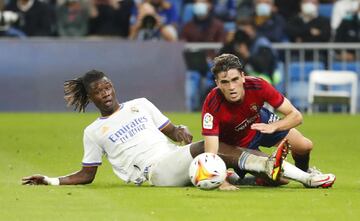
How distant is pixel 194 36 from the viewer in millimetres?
25594

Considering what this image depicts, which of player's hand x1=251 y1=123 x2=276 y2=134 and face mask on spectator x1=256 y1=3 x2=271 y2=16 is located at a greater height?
player's hand x1=251 y1=123 x2=276 y2=134

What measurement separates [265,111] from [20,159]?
14.3ft

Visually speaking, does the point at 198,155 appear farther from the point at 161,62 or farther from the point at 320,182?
the point at 161,62

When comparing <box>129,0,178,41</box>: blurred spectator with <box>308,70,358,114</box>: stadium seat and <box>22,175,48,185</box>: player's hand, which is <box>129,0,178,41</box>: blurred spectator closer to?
<box>308,70,358,114</box>: stadium seat

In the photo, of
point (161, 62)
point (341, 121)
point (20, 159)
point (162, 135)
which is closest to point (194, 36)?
point (161, 62)

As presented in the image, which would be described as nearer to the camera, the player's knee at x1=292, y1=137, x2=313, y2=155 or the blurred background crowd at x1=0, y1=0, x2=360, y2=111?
the player's knee at x1=292, y1=137, x2=313, y2=155

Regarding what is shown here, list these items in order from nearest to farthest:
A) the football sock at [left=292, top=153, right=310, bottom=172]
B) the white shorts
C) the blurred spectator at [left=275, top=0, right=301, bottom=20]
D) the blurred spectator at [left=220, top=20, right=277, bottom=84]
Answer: the white shorts
the football sock at [left=292, top=153, right=310, bottom=172]
the blurred spectator at [left=220, top=20, right=277, bottom=84]
the blurred spectator at [left=275, top=0, right=301, bottom=20]

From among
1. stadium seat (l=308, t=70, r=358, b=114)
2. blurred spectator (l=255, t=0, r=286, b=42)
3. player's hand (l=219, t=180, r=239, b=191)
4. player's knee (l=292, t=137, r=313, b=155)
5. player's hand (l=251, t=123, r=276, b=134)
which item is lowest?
stadium seat (l=308, t=70, r=358, b=114)

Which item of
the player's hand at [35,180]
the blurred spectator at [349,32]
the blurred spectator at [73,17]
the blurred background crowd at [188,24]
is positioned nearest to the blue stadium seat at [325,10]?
the blurred background crowd at [188,24]

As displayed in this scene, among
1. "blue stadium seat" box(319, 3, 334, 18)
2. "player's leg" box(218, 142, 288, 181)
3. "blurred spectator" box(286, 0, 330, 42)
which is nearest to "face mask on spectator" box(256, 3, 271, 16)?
"blurred spectator" box(286, 0, 330, 42)

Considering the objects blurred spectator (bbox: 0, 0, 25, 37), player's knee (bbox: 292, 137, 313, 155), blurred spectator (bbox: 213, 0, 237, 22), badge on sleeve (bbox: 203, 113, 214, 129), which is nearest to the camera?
badge on sleeve (bbox: 203, 113, 214, 129)

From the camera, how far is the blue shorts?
12750 millimetres

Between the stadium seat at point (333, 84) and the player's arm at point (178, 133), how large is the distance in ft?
39.1

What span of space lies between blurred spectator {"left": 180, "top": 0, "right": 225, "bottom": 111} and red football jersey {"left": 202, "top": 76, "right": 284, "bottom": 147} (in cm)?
1207
